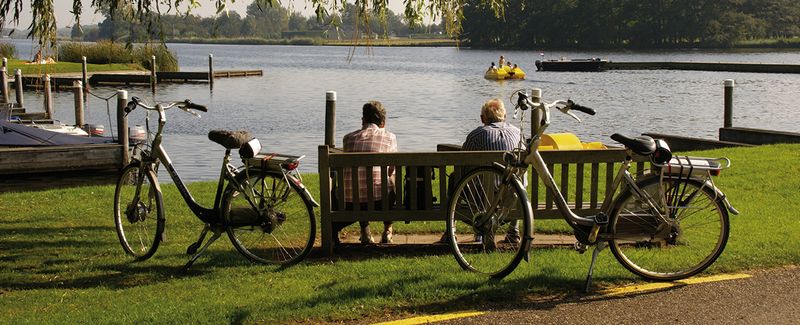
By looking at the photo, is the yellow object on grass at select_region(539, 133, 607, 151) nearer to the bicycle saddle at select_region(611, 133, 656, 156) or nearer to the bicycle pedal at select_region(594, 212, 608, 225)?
the bicycle pedal at select_region(594, 212, 608, 225)

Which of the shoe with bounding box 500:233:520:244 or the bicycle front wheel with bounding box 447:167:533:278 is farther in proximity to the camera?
the shoe with bounding box 500:233:520:244

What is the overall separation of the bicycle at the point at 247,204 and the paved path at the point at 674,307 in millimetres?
1978

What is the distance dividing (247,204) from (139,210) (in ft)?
4.07

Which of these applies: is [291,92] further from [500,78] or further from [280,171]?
[280,171]

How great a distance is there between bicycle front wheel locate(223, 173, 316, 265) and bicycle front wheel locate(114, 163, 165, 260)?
67 centimetres

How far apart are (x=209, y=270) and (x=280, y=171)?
3.43 feet

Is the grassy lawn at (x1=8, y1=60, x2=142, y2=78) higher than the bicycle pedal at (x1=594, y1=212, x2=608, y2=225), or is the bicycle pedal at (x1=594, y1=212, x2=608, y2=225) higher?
the grassy lawn at (x1=8, y1=60, x2=142, y2=78)

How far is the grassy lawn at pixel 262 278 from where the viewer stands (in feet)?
22.2

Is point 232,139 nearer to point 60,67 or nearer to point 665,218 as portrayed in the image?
point 665,218

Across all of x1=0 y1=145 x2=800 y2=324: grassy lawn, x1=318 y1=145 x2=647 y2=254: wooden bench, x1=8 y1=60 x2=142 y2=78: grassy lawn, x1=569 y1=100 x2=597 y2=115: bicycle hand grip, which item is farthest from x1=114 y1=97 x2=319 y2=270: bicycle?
x1=8 y1=60 x2=142 y2=78: grassy lawn

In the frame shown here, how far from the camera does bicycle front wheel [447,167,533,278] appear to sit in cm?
727

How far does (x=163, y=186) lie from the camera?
579 inches

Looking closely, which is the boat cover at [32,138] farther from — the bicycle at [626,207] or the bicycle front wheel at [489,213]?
the bicycle at [626,207]

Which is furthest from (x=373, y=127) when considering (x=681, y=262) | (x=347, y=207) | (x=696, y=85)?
(x=696, y=85)
